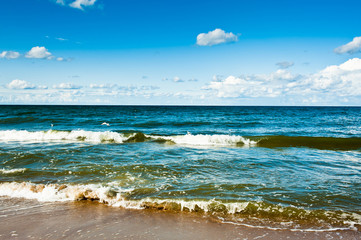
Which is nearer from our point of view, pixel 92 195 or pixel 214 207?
pixel 214 207

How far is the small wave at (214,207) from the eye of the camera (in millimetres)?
4703

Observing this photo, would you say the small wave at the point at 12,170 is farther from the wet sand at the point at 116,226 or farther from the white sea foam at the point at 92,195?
the wet sand at the point at 116,226

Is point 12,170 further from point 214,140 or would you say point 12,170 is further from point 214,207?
point 214,140

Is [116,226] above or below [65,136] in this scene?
below

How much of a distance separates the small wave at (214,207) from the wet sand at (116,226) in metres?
0.23

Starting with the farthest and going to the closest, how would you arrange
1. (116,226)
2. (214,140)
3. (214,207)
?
(214,140) → (214,207) → (116,226)

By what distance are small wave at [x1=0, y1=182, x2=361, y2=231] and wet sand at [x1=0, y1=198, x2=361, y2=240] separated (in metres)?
0.23

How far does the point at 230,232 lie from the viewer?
14.1 ft

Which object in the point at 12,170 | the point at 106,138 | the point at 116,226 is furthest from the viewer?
the point at 106,138

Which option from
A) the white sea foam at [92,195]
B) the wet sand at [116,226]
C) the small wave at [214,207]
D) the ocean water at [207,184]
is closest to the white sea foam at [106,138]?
the ocean water at [207,184]

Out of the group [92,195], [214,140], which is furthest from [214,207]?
[214,140]

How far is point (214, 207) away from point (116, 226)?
7.05 ft

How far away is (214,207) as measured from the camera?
5293 mm

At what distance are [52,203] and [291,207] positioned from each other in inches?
221
